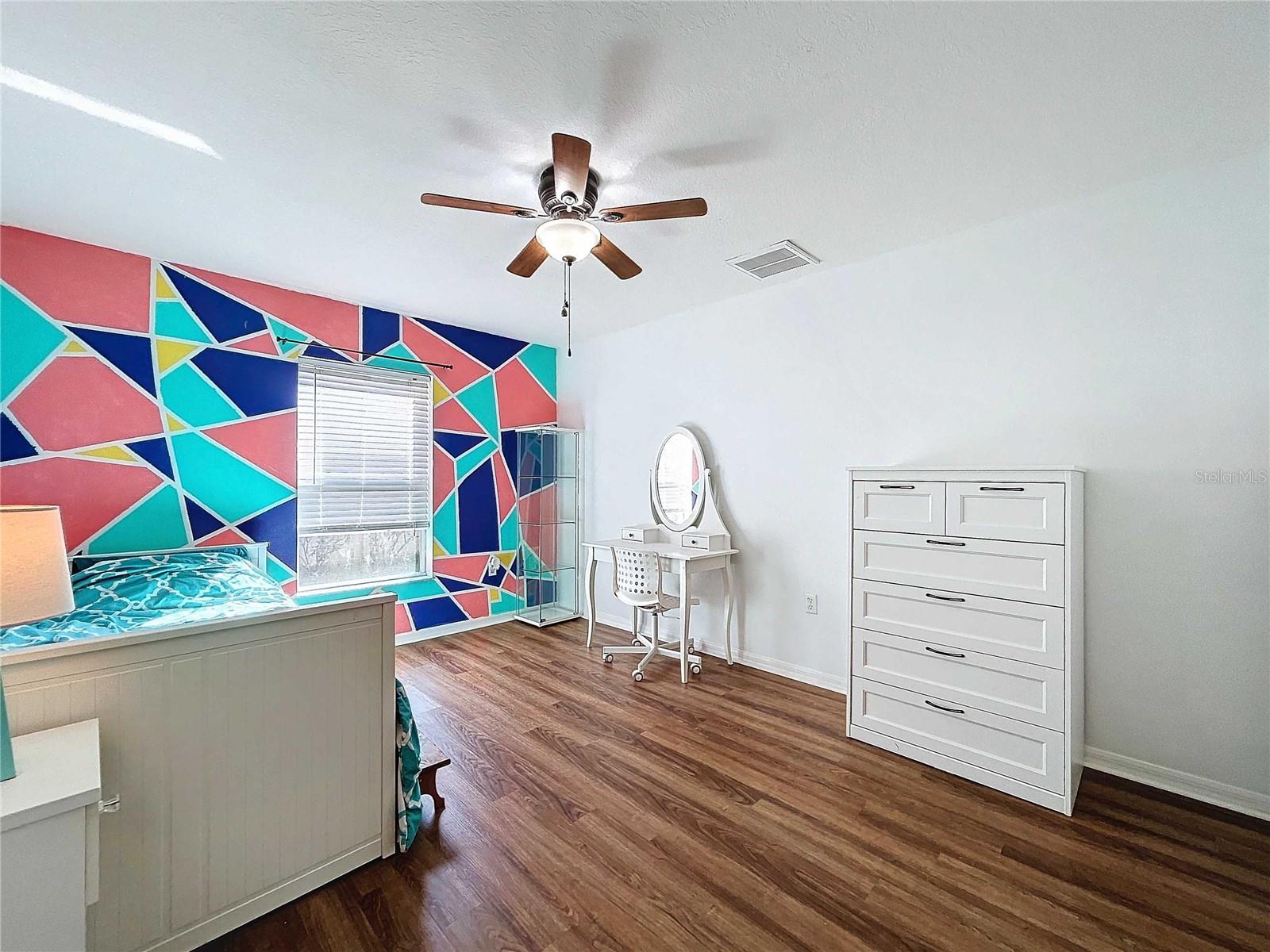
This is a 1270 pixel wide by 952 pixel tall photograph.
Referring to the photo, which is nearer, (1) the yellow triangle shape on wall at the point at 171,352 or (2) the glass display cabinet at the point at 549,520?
(1) the yellow triangle shape on wall at the point at 171,352

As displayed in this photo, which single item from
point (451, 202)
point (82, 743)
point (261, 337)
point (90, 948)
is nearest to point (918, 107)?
point (451, 202)

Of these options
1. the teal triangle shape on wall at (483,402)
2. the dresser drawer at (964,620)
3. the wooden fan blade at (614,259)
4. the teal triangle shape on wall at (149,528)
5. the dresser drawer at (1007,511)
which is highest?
the wooden fan blade at (614,259)

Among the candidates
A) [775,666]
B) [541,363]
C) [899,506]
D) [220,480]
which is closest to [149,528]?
[220,480]

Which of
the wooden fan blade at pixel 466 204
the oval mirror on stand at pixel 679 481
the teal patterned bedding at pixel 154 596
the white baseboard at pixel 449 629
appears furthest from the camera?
the white baseboard at pixel 449 629

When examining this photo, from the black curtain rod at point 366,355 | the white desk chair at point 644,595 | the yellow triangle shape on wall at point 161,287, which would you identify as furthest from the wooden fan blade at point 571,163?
the yellow triangle shape on wall at point 161,287

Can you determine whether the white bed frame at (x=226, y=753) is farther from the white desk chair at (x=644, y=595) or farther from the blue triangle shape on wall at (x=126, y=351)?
the blue triangle shape on wall at (x=126, y=351)

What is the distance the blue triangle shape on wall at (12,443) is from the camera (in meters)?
2.79

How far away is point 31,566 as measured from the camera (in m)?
1.32

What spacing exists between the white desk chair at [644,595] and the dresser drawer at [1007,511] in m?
1.78

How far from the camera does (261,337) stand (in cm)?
366

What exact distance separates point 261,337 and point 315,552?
4.90 ft

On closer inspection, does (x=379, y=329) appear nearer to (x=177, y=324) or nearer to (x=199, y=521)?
(x=177, y=324)

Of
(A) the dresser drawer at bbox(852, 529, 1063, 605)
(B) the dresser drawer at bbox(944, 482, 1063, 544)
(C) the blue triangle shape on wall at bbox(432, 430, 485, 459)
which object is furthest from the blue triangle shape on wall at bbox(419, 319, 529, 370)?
(B) the dresser drawer at bbox(944, 482, 1063, 544)

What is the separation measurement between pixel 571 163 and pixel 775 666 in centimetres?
315
